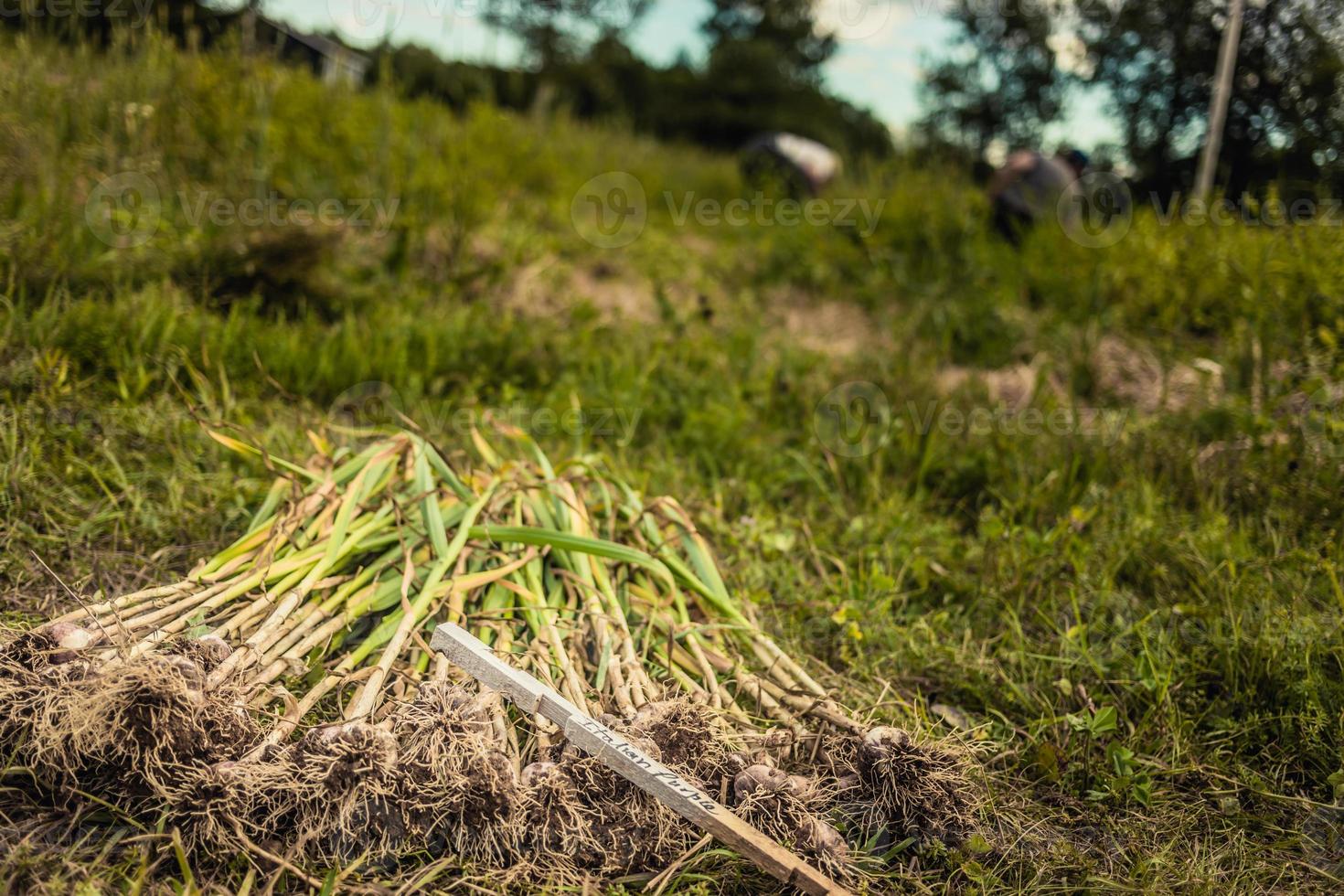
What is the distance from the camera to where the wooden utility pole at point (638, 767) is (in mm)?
1614

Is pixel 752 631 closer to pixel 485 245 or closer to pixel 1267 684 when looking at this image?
pixel 1267 684

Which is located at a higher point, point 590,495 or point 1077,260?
point 1077,260

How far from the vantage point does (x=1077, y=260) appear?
5266mm

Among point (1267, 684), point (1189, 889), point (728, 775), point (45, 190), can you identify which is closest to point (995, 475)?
point (1267, 684)

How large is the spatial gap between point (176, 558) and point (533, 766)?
149cm
